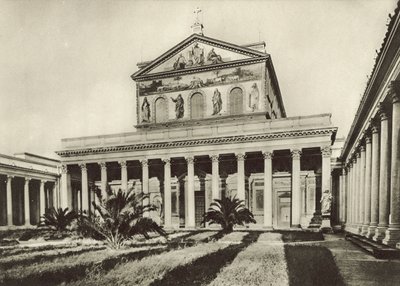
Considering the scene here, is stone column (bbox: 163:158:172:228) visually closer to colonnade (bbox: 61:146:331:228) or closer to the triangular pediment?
colonnade (bbox: 61:146:331:228)

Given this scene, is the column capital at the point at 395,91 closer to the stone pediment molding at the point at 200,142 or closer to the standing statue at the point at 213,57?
the stone pediment molding at the point at 200,142

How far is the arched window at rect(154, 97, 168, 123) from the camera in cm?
3125

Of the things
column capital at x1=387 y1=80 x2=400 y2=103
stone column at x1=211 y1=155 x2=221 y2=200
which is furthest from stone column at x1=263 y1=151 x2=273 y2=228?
column capital at x1=387 y1=80 x2=400 y2=103

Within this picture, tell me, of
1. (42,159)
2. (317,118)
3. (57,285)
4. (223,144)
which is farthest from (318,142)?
(42,159)

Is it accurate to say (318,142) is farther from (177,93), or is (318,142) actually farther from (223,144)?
(177,93)

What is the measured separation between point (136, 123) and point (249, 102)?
1130 cm

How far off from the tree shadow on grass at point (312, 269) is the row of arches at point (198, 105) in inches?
793

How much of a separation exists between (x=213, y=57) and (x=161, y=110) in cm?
704

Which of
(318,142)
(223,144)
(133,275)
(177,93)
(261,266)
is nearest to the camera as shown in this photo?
(133,275)

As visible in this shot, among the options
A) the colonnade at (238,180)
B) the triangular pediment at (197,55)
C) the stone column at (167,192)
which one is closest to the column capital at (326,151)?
the colonnade at (238,180)

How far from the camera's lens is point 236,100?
29391mm

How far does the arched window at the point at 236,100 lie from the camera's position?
29264mm

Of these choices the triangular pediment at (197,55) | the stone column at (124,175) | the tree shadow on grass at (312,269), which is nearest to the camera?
the tree shadow on grass at (312,269)

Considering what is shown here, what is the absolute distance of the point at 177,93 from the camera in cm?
3077
